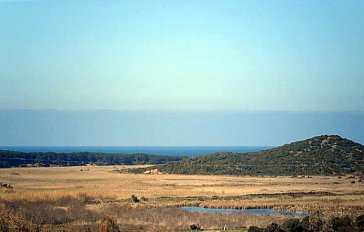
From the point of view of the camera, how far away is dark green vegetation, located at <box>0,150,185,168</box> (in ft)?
427

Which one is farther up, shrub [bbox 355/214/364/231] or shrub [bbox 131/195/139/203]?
shrub [bbox 355/214/364/231]

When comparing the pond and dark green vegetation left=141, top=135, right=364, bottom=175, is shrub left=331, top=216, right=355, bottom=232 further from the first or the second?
dark green vegetation left=141, top=135, right=364, bottom=175

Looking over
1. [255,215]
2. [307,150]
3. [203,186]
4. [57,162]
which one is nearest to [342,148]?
[307,150]

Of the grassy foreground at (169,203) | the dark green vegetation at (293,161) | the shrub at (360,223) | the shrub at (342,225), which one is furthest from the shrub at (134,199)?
the dark green vegetation at (293,161)

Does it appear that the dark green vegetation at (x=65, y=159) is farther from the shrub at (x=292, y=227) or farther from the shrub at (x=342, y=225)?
the shrub at (x=342, y=225)

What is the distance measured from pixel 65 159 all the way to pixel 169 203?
101051mm

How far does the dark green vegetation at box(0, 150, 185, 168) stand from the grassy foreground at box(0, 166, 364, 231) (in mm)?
54378

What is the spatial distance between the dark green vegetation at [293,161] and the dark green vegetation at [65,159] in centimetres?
3859

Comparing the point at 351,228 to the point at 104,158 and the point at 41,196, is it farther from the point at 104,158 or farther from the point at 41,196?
the point at 104,158

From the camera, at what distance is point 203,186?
72625 mm

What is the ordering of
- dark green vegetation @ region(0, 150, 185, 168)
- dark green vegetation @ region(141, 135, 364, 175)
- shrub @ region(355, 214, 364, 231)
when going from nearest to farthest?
shrub @ region(355, 214, 364, 231)
dark green vegetation @ region(141, 135, 364, 175)
dark green vegetation @ region(0, 150, 185, 168)

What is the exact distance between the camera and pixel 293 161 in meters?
98.2

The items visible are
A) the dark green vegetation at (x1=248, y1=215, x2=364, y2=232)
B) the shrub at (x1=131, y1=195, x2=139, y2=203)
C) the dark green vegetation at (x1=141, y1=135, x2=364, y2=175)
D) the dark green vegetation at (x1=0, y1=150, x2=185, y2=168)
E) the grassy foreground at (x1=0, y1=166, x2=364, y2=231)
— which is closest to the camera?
the dark green vegetation at (x1=248, y1=215, x2=364, y2=232)

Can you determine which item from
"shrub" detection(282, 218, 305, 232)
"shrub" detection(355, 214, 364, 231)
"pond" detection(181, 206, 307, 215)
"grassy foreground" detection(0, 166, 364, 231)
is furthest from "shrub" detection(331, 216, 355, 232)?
"pond" detection(181, 206, 307, 215)
